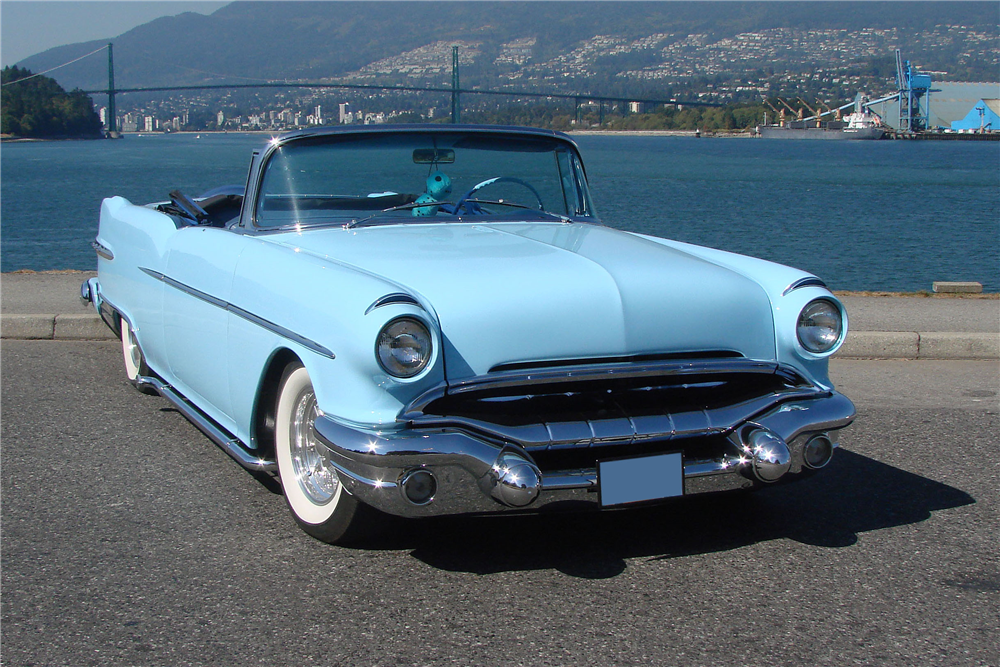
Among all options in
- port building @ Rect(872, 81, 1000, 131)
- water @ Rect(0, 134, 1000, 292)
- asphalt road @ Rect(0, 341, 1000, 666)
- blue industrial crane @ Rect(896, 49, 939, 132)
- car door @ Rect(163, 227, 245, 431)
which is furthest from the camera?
port building @ Rect(872, 81, 1000, 131)

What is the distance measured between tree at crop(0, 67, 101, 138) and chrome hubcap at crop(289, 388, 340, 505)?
105 m

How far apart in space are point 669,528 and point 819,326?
838mm

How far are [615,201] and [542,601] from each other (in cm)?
3228

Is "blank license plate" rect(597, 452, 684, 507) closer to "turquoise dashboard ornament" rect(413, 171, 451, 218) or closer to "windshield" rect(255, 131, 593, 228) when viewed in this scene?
"windshield" rect(255, 131, 593, 228)

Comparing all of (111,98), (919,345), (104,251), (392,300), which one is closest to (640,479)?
(392,300)

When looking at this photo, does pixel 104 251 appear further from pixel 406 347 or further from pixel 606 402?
pixel 606 402

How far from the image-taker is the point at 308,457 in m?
3.32

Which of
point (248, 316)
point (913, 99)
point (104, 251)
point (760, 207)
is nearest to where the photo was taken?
point (248, 316)

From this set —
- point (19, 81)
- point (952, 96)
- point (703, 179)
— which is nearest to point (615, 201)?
point (703, 179)

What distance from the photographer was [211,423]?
3955 mm

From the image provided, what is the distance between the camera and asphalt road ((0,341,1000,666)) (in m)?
2.49

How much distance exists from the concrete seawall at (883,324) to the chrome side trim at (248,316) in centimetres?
288

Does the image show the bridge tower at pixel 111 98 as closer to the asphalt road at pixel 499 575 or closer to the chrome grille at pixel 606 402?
the asphalt road at pixel 499 575

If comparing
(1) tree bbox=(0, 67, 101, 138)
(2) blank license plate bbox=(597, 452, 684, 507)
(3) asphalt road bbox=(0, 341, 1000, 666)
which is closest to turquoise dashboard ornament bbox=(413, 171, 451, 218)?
(3) asphalt road bbox=(0, 341, 1000, 666)
